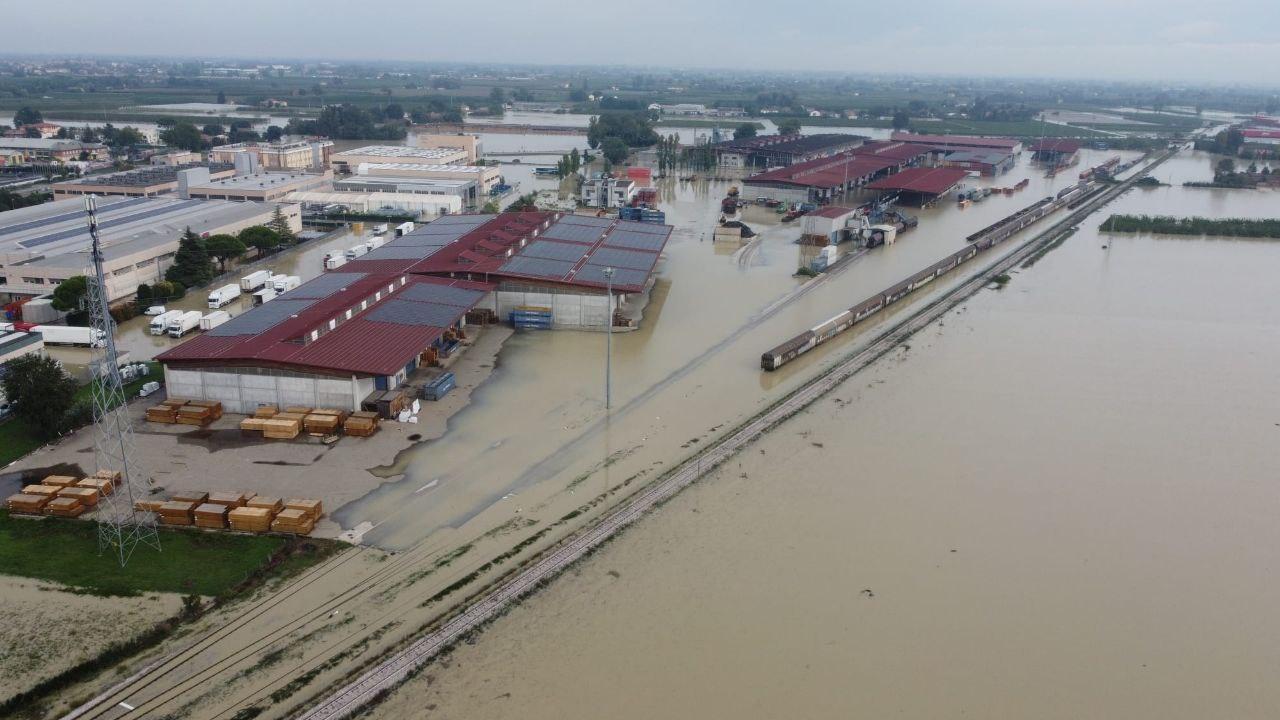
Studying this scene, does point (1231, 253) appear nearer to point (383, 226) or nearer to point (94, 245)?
point (383, 226)

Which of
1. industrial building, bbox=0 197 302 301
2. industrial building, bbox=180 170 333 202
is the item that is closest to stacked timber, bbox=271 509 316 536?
industrial building, bbox=0 197 302 301

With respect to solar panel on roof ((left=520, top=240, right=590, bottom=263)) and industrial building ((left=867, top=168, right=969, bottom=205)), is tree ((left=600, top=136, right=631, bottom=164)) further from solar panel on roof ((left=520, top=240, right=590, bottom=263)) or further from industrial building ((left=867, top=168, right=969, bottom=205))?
solar panel on roof ((left=520, top=240, right=590, bottom=263))

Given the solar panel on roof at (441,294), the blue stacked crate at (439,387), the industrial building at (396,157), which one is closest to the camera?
the blue stacked crate at (439,387)

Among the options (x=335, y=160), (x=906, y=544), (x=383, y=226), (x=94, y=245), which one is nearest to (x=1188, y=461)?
(x=906, y=544)

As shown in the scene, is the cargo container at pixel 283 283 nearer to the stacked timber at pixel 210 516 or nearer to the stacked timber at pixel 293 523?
the stacked timber at pixel 210 516

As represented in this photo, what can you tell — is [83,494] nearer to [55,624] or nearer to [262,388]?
[55,624]

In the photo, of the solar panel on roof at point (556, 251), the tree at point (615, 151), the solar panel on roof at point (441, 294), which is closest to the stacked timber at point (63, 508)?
the solar panel on roof at point (441, 294)

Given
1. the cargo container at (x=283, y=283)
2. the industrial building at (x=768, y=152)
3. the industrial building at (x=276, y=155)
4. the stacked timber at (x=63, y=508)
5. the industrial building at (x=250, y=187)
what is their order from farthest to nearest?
the industrial building at (x=768, y=152) → the industrial building at (x=276, y=155) → the industrial building at (x=250, y=187) → the cargo container at (x=283, y=283) → the stacked timber at (x=63, y=508)
